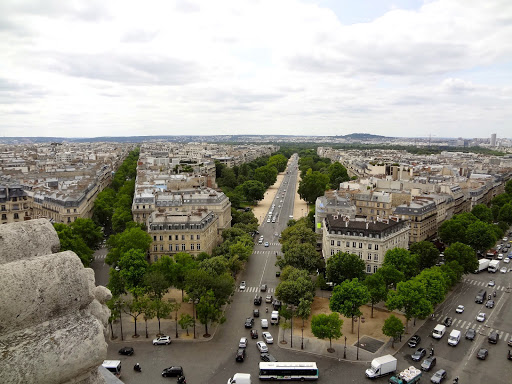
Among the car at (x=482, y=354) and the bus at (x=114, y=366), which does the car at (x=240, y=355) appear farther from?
the car at (x=482, y=354)

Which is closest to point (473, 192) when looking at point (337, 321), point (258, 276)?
point (258, 276)

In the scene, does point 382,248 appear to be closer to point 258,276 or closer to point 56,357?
point 258,276

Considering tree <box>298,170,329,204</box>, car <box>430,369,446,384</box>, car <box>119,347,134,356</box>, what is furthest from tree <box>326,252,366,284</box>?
tree <box>298,170,329,204</box>

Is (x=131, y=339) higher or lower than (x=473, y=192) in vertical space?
lower

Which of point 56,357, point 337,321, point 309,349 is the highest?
point 56,357

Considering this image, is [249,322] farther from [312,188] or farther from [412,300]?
[312,188]

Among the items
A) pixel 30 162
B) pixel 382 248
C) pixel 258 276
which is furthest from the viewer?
pixel 30 162

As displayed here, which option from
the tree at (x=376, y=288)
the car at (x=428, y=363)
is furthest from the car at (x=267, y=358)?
the tree at (x=376, y=288)
